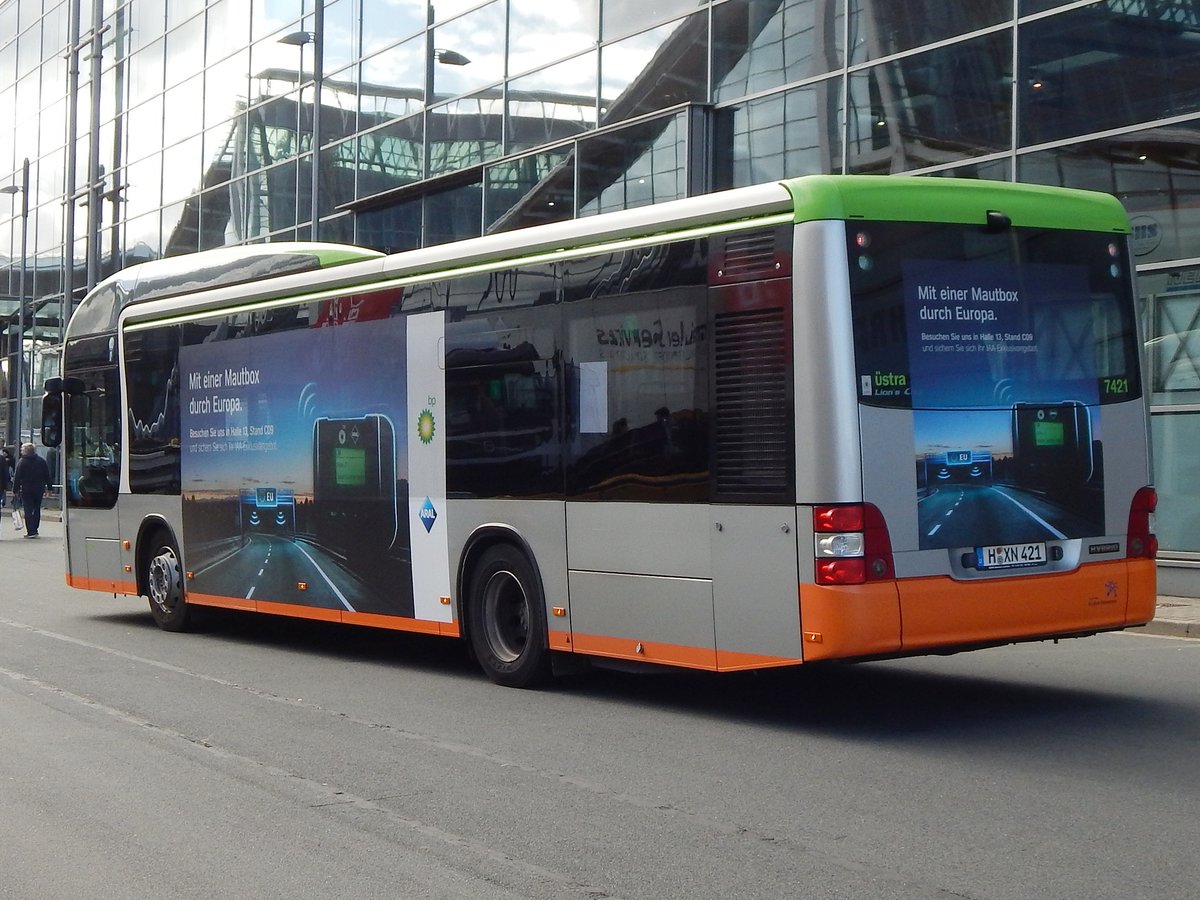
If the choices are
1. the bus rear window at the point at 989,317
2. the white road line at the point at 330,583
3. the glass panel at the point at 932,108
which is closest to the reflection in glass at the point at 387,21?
the glass panel at the point at 932,108

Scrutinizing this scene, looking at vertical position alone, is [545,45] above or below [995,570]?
above

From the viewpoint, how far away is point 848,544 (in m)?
7.88

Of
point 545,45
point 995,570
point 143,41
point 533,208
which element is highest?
point 143,41

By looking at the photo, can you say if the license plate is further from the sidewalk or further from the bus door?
the bus door

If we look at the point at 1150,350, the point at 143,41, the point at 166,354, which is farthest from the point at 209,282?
the point at 143,41

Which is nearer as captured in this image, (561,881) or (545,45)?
(561,881)

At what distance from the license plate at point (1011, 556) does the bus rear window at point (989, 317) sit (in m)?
0.59

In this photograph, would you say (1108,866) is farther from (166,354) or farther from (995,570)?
(166,354)

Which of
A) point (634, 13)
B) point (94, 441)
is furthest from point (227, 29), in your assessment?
point (94, 441)

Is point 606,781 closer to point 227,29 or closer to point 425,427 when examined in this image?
point 425,427

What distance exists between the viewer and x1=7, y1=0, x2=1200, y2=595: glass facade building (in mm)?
16484

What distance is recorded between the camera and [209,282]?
14.1 meters

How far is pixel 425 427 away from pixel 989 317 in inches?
159

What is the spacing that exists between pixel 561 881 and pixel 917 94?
1473cm
